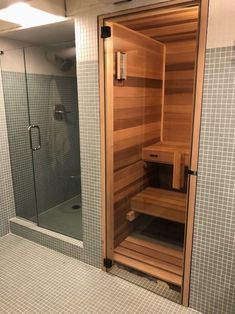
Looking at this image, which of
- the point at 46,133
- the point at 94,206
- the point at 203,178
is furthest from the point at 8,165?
the point at 203,178

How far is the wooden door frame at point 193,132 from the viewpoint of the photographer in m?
1.45

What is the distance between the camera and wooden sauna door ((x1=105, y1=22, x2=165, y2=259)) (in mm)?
1997

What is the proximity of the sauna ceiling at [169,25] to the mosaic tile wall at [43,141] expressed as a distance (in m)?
0.91

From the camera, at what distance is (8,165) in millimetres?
2754

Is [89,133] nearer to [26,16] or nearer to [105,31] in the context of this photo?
[105,31]

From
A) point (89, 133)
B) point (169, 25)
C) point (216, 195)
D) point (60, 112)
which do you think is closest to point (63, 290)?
point (89, 133)

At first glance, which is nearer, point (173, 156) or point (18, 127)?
point (173, 156)

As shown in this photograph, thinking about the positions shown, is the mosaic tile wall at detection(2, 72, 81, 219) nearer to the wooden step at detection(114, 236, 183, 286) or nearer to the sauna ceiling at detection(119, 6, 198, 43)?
the wooden step at detection(114, 236, 183, 286)

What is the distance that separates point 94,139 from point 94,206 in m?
0.57

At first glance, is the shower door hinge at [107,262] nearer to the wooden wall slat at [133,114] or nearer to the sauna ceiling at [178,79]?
the wooden wall slat at [133,114]

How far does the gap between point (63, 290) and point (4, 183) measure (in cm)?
133

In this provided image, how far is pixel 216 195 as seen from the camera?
1556mm

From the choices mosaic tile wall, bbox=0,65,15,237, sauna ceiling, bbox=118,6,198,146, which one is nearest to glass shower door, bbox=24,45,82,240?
mosaic tile wall, bbox=0,65,15,237

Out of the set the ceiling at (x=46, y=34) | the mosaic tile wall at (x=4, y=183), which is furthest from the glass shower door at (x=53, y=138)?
the mosaic tile wall at (x=4, y=183)
